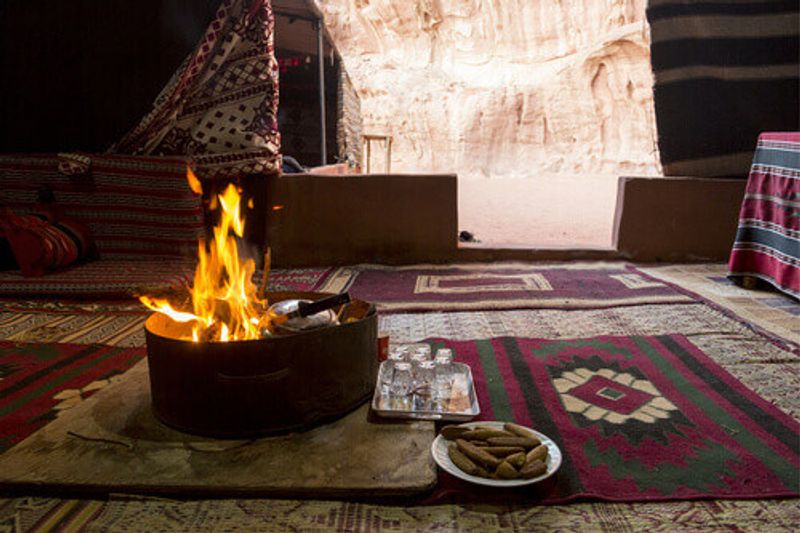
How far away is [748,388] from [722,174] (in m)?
3.23

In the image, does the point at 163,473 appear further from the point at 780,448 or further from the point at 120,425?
the point at 780,448

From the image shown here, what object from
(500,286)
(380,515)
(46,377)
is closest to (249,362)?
(380,515)

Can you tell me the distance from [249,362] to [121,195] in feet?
9.41

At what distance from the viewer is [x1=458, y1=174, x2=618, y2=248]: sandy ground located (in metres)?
6.64

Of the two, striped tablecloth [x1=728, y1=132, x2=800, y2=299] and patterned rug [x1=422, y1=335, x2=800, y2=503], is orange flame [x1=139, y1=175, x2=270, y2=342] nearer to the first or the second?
patterned rug [x1=422, y1=335, x2=800, y2=503]

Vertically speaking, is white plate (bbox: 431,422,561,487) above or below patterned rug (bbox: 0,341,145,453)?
above

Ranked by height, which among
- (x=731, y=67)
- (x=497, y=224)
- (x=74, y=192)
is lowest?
(x=497, y=224)

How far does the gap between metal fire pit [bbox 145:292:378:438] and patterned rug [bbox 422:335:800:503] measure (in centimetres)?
46

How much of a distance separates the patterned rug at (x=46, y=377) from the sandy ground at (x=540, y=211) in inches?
115

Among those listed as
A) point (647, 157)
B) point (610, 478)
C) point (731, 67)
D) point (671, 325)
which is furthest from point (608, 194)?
point (610, 478)

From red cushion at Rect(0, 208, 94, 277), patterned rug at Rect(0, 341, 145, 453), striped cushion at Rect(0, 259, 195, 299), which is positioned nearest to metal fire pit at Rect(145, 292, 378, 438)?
patterned rug at Rect(0, 341, 145, 453)

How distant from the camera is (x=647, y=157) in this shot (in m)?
16.1

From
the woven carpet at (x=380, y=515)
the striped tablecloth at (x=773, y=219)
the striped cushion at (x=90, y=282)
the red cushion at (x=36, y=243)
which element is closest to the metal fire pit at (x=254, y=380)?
the woven carpet at (x=380, y=515)

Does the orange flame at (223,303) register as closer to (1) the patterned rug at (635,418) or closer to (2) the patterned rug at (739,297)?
(1) the patterned rug at (635,418)
